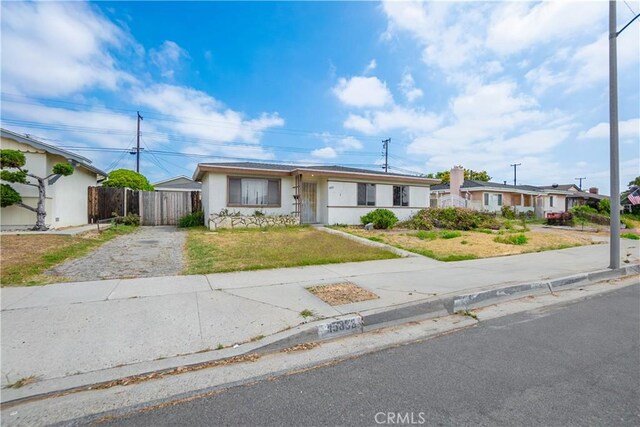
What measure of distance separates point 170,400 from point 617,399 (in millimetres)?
3718

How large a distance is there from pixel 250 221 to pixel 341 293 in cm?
1022

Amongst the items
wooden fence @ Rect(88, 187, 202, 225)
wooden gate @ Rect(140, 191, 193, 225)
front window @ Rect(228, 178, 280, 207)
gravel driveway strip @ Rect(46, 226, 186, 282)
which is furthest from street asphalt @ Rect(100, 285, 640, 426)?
wooden gate @ Rect(140, 191, 193, 225)

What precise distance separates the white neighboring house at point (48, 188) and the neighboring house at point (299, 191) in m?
5.38

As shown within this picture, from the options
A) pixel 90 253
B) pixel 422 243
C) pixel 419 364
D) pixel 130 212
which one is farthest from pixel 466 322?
pixel 130 212

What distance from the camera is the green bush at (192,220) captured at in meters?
16.3

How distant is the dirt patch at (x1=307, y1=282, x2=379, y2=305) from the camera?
484 centimetres

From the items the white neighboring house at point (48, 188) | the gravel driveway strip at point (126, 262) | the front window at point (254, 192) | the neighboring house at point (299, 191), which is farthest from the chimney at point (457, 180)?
the white neighboring house at point (48, 188)

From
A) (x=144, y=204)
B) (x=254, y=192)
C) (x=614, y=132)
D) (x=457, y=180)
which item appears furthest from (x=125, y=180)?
(x=614, y=132)

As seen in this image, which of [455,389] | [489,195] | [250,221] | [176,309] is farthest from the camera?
[489,195]

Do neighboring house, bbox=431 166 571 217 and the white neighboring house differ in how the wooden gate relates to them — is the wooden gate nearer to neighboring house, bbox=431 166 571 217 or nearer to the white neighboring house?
the white neighboring house

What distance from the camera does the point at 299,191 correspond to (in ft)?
51.9

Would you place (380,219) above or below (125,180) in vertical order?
below

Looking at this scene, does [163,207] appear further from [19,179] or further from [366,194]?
[366,194]

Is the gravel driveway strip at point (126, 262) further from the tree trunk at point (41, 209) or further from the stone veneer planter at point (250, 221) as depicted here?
the stone veneer planter at point (250, 221)
